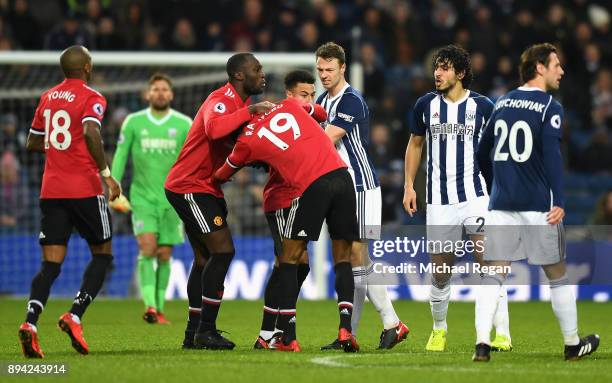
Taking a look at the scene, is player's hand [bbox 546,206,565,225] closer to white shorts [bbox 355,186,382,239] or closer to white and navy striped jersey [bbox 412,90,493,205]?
white and navy striped jersey [bbox 412,90,493,205]

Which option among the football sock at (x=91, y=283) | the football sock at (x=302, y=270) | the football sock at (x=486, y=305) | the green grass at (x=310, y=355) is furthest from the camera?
the football sock at (x=302, y=270)

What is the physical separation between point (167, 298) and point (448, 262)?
23.7 feet

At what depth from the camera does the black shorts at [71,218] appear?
27.1 feet

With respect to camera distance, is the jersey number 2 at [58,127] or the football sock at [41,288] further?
the jersey number 2 at [58,127]

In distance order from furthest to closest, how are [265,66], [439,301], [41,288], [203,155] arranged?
[265,66] < [439,301] < [203,155] < [41,288]

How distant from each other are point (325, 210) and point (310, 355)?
39.2 inches

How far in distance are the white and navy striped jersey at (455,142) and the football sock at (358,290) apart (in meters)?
0.79

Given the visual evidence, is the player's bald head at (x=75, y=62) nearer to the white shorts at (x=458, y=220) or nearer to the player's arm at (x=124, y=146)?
the white shorts at (x=458, y=220)

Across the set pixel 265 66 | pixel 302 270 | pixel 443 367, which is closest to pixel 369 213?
pixel 302 270

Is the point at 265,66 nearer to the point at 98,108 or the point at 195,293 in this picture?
the point at 195,293

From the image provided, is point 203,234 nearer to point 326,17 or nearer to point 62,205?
point 62,205

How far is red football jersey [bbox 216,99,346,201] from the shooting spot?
8.22 meters

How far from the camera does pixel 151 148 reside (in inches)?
475

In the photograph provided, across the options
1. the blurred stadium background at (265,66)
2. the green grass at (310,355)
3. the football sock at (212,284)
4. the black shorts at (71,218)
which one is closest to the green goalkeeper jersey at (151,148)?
the green grass at (310,355)
